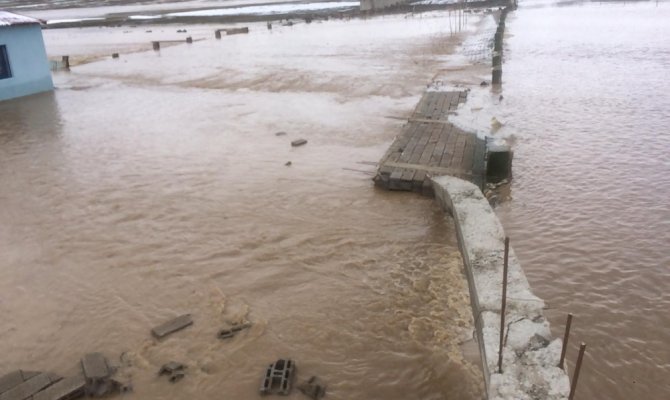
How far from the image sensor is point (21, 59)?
18.3 meters

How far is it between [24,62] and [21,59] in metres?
0.16

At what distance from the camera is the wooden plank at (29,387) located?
14.6 feet

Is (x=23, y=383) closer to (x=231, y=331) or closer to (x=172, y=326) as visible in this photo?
(x=172, y=326)

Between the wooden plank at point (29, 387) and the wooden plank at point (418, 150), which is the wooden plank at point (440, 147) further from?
the wooden plank at point (29, 387)

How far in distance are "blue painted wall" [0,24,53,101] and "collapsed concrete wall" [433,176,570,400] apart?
17.7 m

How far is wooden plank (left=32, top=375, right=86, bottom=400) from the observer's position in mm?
4441

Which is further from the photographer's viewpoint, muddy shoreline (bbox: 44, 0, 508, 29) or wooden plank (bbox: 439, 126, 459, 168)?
muddy shoreline (bbox: 44, 0, 508, 29)

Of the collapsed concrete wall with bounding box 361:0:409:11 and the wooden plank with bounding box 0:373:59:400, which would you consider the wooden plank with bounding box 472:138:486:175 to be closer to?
the wooden plank with bounding box 0:373:59:400

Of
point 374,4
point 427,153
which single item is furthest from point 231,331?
point 374,4

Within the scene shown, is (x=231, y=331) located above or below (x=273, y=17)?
below

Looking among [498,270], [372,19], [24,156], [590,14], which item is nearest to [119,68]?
[24,156]

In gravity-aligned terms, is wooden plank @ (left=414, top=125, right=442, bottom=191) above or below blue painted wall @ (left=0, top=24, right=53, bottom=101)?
below

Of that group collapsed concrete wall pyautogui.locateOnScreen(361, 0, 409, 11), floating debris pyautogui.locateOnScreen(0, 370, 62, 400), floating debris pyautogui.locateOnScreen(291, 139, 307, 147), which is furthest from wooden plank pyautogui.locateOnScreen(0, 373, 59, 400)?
collapsed concrete wall pyautogui.locateOnScreen(361, 0, 409, 11)

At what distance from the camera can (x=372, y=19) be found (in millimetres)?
44906
